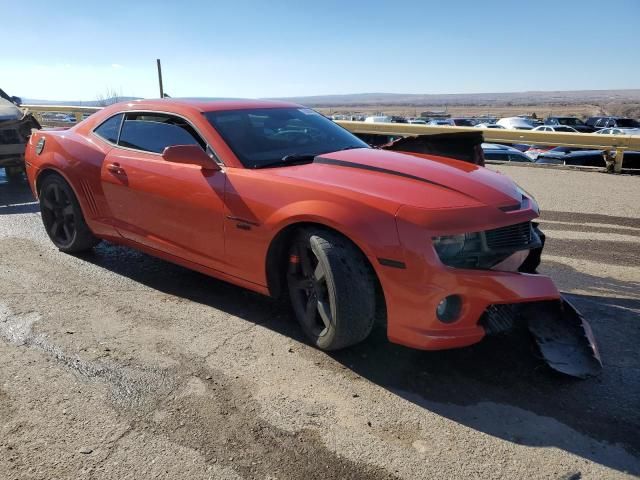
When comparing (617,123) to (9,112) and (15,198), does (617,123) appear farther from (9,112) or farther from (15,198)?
(15,198)

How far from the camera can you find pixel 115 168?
14.1 ft

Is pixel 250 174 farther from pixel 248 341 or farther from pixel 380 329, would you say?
pixel 380 329

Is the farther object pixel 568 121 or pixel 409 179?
pixel 568 121

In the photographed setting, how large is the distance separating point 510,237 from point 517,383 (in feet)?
2.64

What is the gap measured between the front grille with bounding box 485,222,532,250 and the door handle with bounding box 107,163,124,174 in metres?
2.86

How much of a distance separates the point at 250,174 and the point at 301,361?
1.22 metres

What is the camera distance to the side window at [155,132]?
12.8 feet

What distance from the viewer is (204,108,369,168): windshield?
371cm

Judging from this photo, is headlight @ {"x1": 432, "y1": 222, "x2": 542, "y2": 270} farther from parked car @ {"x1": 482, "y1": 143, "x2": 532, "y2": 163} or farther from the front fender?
parked car @ {"x1": 482, "y1": 143, "x2": 532, "y2": 163}

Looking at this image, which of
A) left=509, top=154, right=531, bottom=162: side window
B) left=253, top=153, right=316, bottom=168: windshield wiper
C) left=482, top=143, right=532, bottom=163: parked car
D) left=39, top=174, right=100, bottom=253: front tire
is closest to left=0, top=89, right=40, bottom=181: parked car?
left=39, top=174, right=100, bottom=253: front tire

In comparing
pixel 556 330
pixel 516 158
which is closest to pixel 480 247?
pixel 556 330

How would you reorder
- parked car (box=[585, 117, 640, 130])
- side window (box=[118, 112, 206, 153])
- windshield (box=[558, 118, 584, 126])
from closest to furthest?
1. side window (box=[118, 112, 206, 153])
2. parked car (box=[585, 117, 640, 130])
3. windshield (box=[558, 118, 584, 126])

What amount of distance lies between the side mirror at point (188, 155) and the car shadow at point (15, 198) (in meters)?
A: 4.64

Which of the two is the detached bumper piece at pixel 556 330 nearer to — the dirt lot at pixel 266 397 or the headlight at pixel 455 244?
the dirt lot at pixel 266 397
